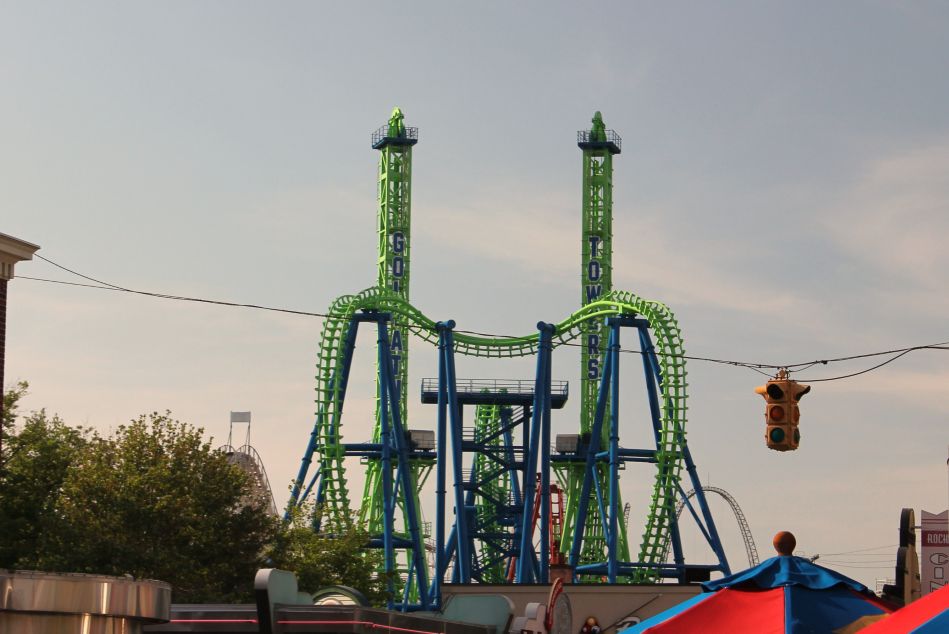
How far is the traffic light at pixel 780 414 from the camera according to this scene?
20.2 m

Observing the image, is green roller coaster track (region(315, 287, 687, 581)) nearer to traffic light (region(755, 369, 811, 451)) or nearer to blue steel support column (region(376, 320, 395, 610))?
blue steel support column (region(376, 320, 395, 610))

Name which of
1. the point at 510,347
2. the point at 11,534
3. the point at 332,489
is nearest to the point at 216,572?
the point at 11,534

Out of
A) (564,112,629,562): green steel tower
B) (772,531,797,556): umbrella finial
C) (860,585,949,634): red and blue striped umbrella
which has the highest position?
(564,112,629,562): green steel tower

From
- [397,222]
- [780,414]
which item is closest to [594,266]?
[397,222]

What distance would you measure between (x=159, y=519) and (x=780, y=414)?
22698mm

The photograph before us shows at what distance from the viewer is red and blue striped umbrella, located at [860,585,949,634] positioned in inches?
413

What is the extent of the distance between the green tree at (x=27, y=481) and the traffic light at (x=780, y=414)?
23471 millimetres

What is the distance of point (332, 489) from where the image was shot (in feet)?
193

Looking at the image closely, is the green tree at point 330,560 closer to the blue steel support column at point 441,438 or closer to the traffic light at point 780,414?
the blue steel support column at point 441,438

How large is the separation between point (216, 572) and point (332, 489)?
1864 cm

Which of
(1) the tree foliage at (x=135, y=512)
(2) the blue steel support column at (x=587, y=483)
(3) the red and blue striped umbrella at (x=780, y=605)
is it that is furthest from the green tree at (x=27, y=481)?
(3) the red and blue striped umbrella at (x=780, y=605)

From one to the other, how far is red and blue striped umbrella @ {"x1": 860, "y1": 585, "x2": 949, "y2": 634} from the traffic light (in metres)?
8.65

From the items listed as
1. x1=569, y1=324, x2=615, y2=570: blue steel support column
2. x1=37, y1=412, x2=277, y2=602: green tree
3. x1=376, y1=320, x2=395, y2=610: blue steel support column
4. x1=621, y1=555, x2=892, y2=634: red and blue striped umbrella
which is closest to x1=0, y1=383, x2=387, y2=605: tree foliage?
x1=37, y1=412, x2=277, y2=602: green tree

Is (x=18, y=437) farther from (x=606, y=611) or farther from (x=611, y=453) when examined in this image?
(x=611, y=453)
